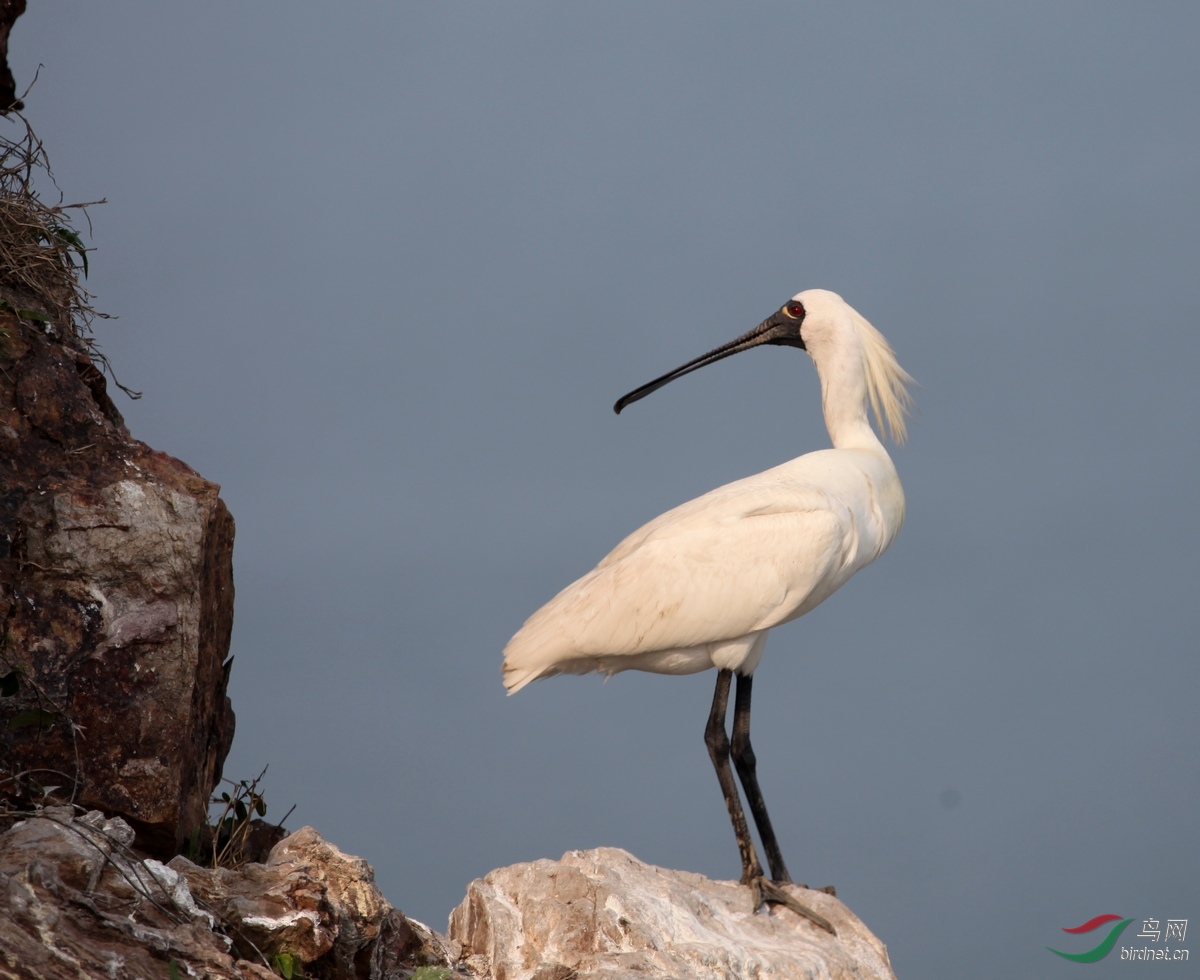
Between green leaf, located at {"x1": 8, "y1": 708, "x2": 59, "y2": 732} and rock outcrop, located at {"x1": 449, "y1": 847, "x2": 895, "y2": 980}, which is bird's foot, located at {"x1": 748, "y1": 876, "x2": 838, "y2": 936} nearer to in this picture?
rock outcrop, located at {"x1": 449, "y1": 847, "x2": 895, "y2": 980}

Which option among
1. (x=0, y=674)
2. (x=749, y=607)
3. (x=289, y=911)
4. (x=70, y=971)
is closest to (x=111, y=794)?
(x=0, y=674)

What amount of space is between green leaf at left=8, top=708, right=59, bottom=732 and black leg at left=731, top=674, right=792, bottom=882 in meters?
4.02

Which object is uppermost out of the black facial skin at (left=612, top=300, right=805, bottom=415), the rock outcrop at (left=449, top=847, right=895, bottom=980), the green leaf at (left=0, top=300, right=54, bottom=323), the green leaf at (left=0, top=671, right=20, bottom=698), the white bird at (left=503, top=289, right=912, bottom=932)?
the black facial skin at (left=612, top=300, right=805, bottom=415)

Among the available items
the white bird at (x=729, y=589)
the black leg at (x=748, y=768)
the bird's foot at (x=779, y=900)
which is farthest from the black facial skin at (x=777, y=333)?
the bird's foot at (x=779, y=900)

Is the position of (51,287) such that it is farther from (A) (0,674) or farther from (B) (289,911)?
(B) (289,911)

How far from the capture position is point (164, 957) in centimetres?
524

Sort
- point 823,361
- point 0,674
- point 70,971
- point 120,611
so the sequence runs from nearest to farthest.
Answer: point 70,971
point 0,674
point 120,611
point 823,361

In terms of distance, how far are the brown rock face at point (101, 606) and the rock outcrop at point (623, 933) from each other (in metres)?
1.61

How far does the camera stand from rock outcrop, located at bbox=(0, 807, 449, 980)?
16.3ft

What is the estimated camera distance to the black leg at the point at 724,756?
8492 mm

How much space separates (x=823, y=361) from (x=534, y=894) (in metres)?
Answer: 4.16

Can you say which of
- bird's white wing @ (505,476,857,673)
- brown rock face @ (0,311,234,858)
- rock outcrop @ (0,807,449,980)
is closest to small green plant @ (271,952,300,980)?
rock outcrop @ (0,807,449,980)

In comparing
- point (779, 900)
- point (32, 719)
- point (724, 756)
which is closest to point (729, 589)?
point (724, 756)

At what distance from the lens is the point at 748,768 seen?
8820mm
